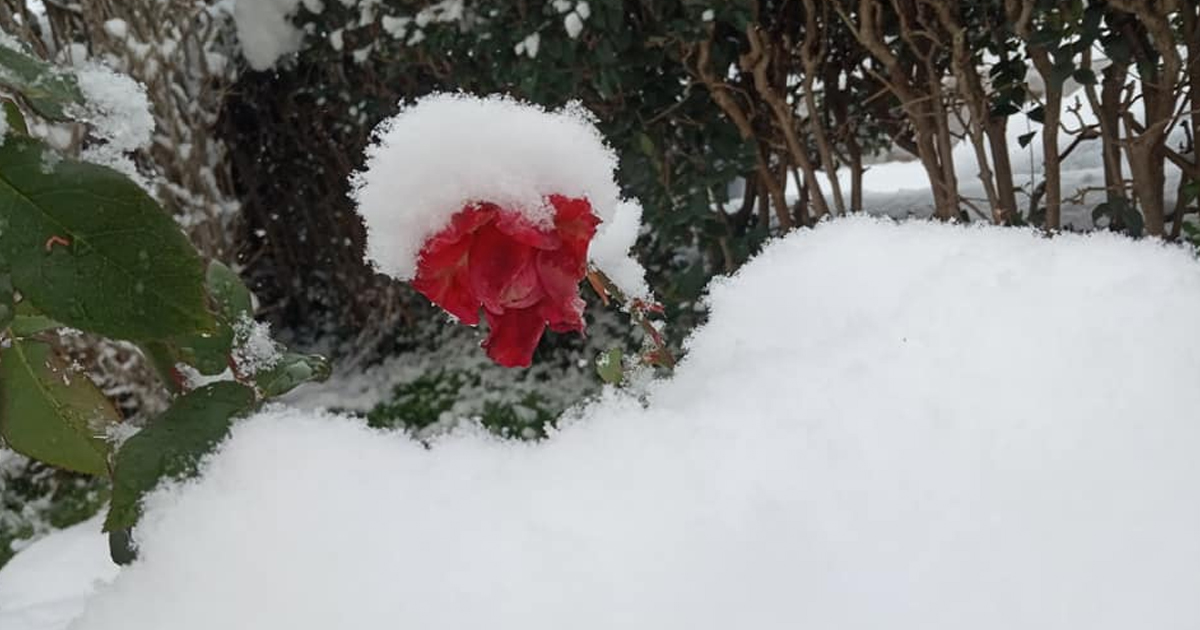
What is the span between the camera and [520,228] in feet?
1.67

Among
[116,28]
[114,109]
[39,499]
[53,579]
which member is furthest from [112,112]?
[39,499]

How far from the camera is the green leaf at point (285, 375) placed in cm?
64

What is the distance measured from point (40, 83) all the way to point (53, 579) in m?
1.21

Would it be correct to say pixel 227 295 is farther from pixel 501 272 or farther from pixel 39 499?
pixel 39 499

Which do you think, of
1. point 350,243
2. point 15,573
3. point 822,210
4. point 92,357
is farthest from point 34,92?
point 350,243

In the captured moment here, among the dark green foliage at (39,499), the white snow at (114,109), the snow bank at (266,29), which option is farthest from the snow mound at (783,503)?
the snow bank at (266,29)

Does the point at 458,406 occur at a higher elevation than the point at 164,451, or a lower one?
lower

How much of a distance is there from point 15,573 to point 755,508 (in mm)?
1746

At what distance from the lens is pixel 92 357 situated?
300cm

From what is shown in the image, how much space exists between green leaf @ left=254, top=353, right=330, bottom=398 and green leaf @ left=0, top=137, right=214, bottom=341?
0.40 feet

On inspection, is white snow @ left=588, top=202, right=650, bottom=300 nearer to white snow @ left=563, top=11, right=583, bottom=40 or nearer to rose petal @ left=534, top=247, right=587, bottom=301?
rose petal @ left=534, top=247, right=587, bottom=301

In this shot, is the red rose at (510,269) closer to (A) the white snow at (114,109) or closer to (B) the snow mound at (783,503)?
(B) the snow mound at (783,503)

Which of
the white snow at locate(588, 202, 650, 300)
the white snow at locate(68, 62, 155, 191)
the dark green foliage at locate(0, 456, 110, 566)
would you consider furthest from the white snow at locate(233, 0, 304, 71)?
the white snow at locate(588, 202, 650, 300)

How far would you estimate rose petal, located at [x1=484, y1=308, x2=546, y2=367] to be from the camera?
1.91 ft
